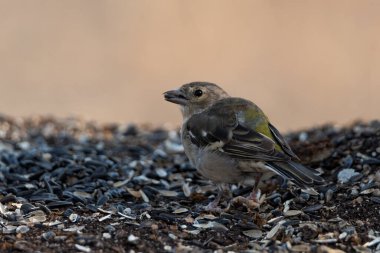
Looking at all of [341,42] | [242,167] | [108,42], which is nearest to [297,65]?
[341,42]

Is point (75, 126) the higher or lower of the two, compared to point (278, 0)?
lower

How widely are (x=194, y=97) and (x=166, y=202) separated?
1231 millimetres

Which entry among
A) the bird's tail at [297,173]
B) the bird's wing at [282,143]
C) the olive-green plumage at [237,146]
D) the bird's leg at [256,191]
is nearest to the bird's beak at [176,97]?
the olive-green plumage at [237,146]

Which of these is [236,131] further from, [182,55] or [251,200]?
[182,55]

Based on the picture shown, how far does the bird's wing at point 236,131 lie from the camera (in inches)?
274

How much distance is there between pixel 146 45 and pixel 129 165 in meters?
8.42

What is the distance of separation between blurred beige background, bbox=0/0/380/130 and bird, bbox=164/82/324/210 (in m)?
7.65

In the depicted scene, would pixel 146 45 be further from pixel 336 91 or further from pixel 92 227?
pixel 92 227

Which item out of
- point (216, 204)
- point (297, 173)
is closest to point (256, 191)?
point (216, 204)

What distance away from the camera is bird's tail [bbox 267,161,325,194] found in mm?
6527

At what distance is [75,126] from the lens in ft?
36.5

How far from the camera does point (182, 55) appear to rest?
16.5m

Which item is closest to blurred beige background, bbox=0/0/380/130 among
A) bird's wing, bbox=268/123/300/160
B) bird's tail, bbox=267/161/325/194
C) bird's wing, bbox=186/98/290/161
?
bird's wing, bbox=186/98/290/161

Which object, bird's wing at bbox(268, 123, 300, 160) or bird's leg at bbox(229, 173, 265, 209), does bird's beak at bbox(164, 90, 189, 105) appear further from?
bird's leg at bbox(229, 173, 265, 209)
